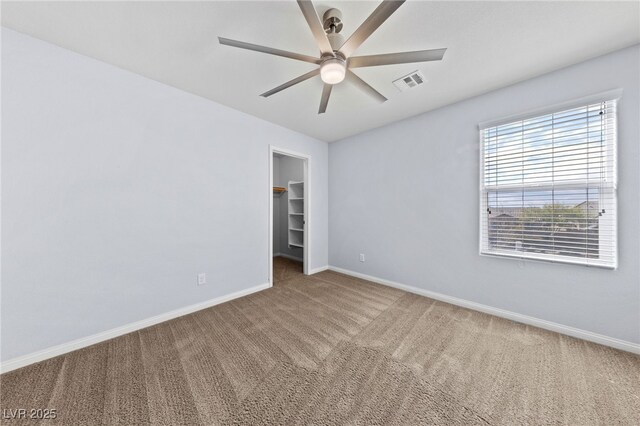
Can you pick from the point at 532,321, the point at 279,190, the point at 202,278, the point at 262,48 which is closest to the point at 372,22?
the point at 262,48

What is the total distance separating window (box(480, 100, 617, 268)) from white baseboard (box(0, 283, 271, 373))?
11.1 ft

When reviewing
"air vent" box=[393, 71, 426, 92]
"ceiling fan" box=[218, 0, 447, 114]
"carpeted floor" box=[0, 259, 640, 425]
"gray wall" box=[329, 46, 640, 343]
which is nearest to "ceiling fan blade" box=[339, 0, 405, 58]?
"ceiling fan" box=[218, 0, 447, 114]

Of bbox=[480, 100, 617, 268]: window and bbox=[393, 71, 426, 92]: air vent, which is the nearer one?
bbox=[480, 100, 617, 268]: window

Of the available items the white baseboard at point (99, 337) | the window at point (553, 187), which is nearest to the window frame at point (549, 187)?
the window at point (553, 187)

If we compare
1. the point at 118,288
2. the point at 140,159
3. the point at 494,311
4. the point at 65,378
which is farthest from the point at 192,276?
the point at 494,311

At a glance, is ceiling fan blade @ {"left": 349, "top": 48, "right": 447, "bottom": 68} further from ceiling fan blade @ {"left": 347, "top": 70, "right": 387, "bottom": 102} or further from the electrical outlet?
the electrical outlet

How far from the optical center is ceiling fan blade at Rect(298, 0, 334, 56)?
1.14 metres

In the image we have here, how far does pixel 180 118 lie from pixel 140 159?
0.63 m

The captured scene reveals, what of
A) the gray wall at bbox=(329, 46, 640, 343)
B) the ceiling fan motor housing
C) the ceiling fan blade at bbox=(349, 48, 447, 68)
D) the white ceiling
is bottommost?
the gray wall at bbox=(329, 46, 640, 343)

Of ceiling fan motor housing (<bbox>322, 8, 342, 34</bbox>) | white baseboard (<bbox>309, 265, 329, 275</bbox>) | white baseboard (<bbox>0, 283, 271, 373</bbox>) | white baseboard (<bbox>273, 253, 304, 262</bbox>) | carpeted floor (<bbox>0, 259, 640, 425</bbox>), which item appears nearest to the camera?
carpeted floor (<bbox>0, 259, 640, 425</bbox>)

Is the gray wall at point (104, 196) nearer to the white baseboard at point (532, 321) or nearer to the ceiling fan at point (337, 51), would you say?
the ceiling fan at point (337, 51)

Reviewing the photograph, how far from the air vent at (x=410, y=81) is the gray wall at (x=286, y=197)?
307cm

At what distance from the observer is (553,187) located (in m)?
2.10

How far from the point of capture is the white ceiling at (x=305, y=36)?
4.78ft
